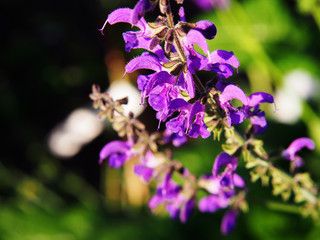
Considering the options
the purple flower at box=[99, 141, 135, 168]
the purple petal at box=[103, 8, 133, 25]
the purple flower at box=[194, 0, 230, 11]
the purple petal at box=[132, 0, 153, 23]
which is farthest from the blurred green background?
the purple petal at box=[132, 0, 153, 23]

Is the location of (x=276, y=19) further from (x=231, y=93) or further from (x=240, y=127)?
(x=231, y=93)

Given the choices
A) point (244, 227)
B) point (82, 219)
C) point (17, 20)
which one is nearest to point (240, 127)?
point (244, 227)

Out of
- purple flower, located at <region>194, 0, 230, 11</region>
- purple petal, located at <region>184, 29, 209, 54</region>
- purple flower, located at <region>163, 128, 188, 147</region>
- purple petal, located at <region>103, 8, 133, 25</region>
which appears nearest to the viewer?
purple petal, located at <region>184, 29, 209, 54</region>

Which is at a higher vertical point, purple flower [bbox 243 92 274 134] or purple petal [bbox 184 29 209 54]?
purple petal [bbox 184 29 209 54]

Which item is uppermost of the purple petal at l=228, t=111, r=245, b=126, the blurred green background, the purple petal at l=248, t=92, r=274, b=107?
the purple petal at l=228, t=111, r=245, b=126

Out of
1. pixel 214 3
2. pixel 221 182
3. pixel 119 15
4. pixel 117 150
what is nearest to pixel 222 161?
pixel 221 182

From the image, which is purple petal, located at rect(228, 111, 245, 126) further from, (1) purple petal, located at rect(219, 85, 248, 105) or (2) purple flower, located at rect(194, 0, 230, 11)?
(2) purple flower, located at rect(194, 0, 230, 11)
